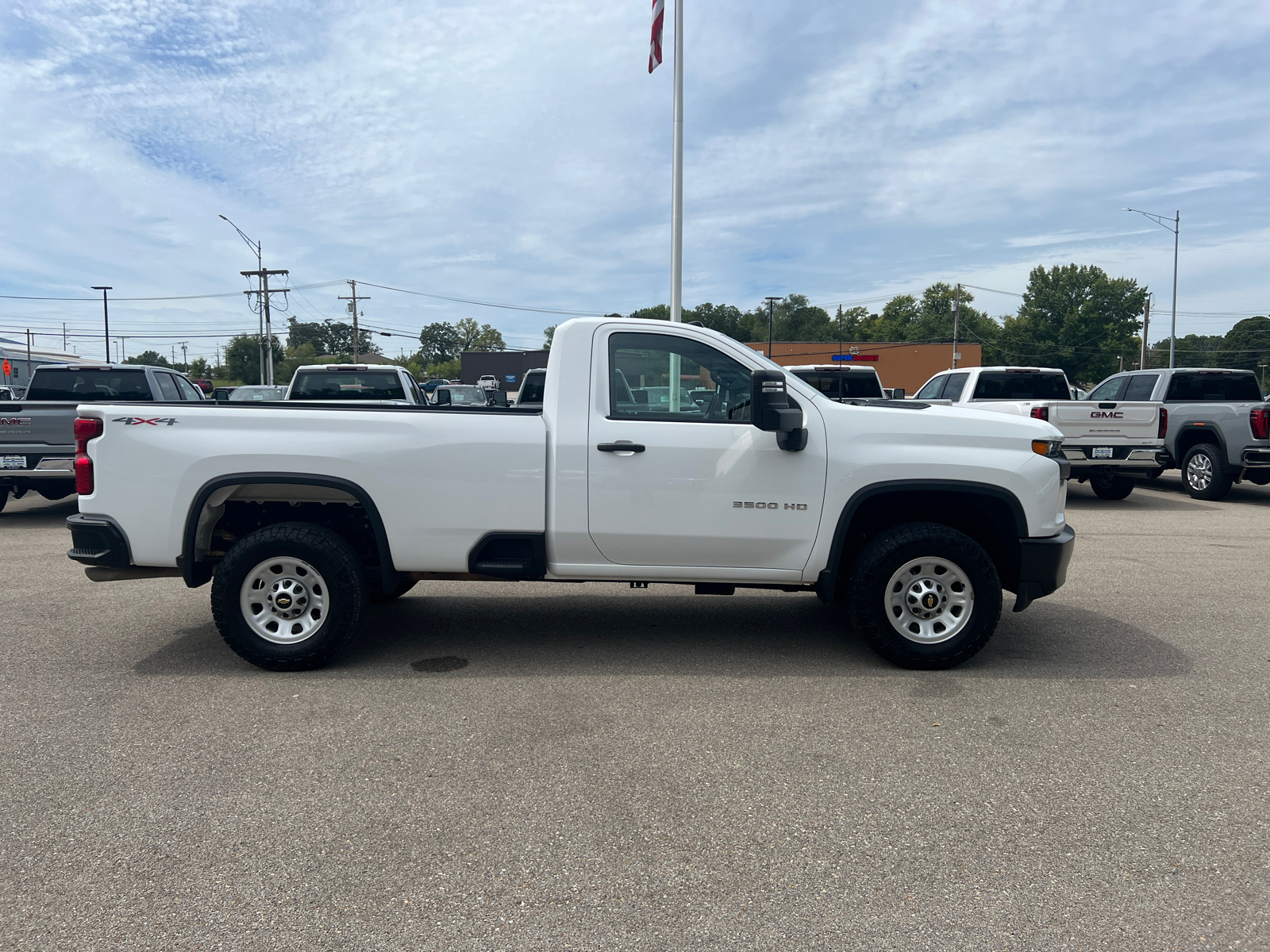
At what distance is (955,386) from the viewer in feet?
44.1

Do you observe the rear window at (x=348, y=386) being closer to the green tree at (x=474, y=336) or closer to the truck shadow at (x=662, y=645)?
the truck shadow at (x=662, y=645)

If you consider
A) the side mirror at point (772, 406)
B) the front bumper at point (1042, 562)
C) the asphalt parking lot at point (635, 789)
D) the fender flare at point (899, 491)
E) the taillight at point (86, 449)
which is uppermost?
the side mirror at point (772, 406)

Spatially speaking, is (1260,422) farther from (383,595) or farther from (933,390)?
(383,595)

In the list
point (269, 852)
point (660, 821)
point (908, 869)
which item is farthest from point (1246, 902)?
point (269, 852)

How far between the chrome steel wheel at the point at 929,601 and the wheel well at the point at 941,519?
344mm

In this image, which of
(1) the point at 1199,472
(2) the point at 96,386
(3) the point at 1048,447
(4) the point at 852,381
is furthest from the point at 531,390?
(1) the point at 1199,472

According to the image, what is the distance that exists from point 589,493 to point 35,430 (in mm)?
8131

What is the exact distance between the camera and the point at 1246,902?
2.77 metres

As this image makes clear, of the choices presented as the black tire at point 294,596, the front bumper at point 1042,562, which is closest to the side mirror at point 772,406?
the front bumper at point 1042,562

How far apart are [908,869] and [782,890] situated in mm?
473

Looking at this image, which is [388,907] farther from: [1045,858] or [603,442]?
[603,442]

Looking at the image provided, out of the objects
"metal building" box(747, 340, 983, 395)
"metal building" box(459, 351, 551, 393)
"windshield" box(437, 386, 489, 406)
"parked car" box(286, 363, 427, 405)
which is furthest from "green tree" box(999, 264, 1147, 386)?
"parked car" box(286, 363, 427, 405)

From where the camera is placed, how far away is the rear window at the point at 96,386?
11148mm

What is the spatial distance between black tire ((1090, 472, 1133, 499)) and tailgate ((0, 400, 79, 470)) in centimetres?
1368
